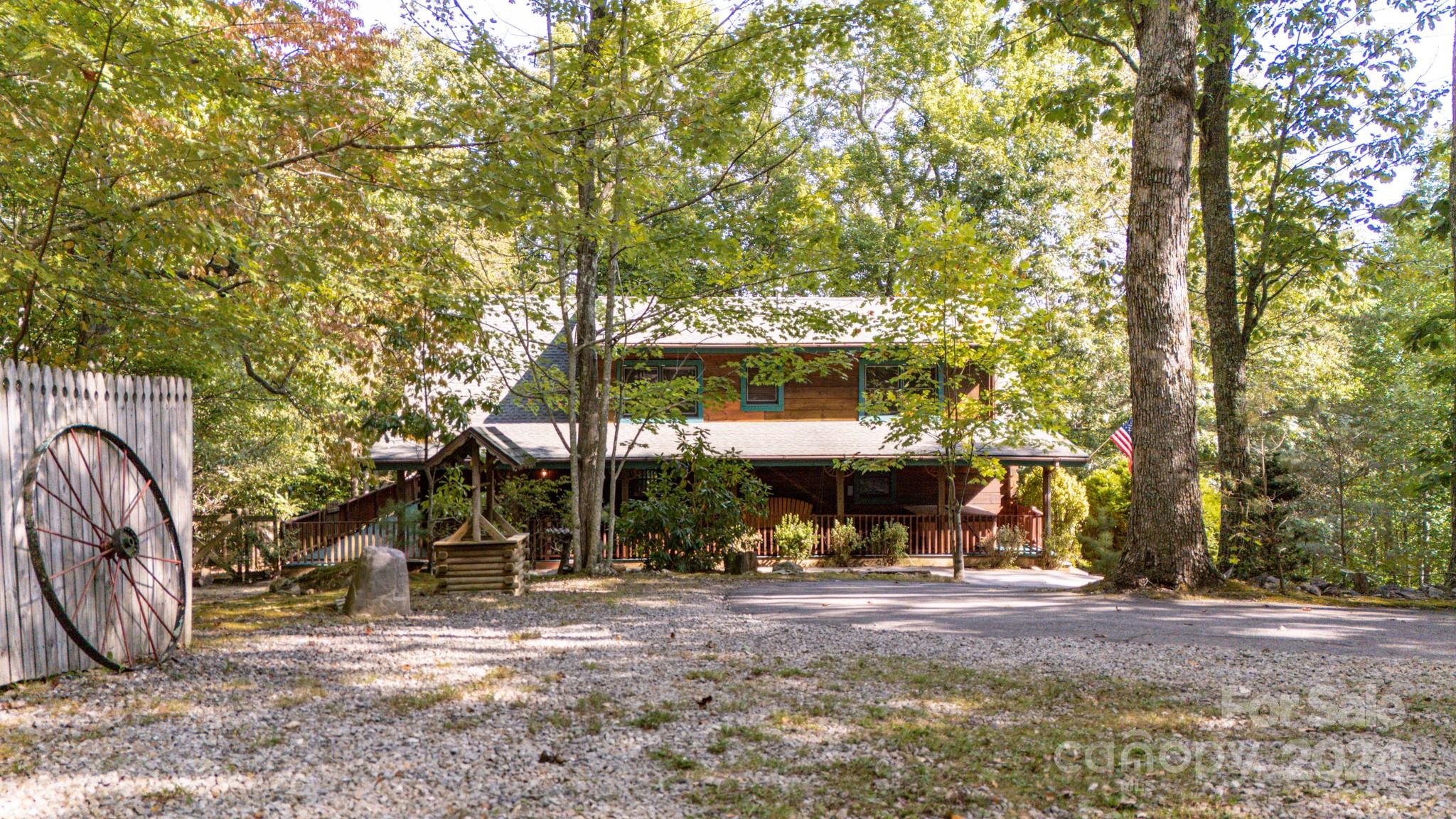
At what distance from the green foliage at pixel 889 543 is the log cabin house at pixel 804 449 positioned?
46 cm

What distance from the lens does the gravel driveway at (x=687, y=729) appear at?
3961 mm

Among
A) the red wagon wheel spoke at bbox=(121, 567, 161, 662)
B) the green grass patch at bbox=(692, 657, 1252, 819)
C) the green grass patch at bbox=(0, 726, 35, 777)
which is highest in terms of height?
the red wagon wheel spoke at bbox=(121, 567, 161, 662)

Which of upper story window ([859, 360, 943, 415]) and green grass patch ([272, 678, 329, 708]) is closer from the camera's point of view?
green grass patch ([272, 678, 329, 708])

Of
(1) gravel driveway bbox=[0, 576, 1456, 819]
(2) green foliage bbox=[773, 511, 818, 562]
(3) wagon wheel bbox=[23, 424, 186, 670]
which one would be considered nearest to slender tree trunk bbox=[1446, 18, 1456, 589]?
(1) gravel driveway bbox=[0, 576, 1456, 819]

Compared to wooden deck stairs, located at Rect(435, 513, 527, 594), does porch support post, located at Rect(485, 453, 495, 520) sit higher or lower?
higher

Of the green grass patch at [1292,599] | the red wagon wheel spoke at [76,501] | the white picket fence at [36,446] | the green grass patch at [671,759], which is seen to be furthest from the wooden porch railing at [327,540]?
the green grass patch at [671,759]

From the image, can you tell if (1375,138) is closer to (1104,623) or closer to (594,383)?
(1104,623)

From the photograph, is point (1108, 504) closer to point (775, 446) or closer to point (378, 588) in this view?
point (775, 446)

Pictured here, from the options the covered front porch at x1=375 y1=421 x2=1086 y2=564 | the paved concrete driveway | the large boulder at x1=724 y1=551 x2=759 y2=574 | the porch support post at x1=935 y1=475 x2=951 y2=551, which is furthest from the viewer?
the porch support post at x1=935 y1=475 x2=951 y2=551

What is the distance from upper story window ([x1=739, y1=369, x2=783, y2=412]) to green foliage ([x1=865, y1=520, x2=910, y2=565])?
3778mm

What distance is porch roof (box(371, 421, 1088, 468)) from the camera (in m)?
18.9

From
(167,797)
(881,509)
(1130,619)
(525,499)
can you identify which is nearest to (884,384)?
(881,509)

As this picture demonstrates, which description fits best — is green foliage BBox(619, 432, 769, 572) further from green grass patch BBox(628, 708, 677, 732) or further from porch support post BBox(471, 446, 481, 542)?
green grass patch BBox(628, 708, 677, 732)

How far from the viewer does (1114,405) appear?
1027 inches
